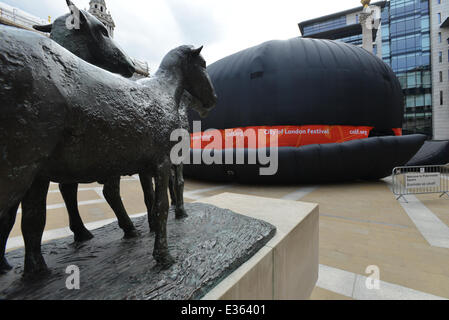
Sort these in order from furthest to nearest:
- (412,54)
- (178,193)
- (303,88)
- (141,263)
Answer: (412,54) < (303,88) < (178,193) < (141,263)

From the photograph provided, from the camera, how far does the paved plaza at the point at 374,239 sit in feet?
7.75

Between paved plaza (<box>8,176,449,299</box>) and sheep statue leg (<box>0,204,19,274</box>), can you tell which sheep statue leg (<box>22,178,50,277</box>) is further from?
paved plaza (<box>8,176,449,299</box>)

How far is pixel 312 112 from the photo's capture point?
9.41 metres

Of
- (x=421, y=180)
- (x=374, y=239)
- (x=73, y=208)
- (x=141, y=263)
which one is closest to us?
(x=141, y=263)

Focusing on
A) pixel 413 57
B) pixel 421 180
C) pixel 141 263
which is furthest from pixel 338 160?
pixel 413 57

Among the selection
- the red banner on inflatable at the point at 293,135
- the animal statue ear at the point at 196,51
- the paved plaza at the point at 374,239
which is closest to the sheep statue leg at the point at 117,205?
the animal statue ear at the point at 196,51

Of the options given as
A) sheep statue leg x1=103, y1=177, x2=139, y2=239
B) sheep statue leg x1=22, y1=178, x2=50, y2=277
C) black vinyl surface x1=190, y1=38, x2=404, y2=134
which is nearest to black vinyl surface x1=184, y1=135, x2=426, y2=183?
black vinyl surface x1=190, y1=38, x2=404, y2=134

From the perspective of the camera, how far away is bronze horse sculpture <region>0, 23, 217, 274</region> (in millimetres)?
864

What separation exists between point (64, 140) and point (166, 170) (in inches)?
25.7

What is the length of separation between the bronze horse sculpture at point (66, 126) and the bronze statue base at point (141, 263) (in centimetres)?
13

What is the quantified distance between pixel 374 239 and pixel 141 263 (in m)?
3.76

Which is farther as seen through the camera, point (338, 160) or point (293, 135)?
point (293, 135)

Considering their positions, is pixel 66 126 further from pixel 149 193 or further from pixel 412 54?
pixel 412 54

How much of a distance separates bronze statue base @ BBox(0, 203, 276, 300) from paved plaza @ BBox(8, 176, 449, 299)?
4.26 feet
